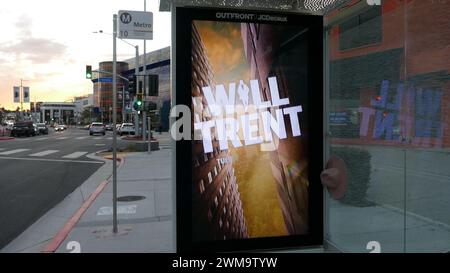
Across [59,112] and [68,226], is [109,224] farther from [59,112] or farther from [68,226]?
[59,112]

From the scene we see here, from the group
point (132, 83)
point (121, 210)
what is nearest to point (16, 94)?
point (132, 83)

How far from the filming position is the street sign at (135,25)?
919 inches

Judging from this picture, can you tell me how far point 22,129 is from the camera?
48.1 m

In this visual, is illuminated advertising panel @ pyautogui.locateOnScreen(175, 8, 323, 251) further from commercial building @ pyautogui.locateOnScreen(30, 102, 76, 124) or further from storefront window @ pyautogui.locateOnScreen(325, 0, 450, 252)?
commercial building @ pyautogui.locateOnScreen(30, 102, 76, 124)

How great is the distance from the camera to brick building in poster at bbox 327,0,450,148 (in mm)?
3764

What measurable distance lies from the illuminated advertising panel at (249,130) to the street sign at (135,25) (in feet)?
63.5

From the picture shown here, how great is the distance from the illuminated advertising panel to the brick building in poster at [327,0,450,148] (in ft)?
Answer: 0.93

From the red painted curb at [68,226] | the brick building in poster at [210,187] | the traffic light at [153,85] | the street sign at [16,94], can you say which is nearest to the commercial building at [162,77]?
the street sign at [16,94]

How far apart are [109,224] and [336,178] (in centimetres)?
416

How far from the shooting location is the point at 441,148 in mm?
3779

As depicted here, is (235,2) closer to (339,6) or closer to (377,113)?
(339,6)

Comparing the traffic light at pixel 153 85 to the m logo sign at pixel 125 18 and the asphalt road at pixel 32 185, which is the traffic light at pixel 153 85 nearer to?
the asphalt road at pixel 32 185

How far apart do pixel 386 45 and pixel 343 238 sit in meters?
2.11

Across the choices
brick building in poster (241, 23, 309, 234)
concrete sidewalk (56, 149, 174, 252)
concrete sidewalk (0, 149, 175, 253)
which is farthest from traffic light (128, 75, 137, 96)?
brick building in poster (241, 23, 309, 234)
